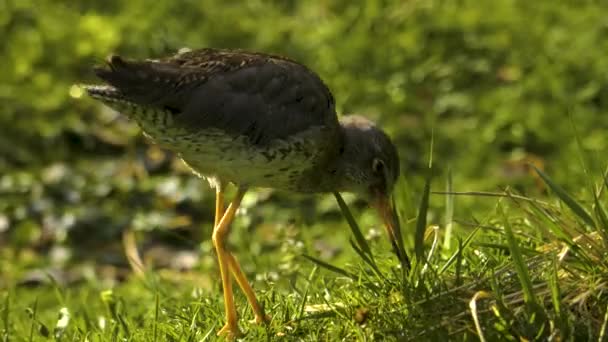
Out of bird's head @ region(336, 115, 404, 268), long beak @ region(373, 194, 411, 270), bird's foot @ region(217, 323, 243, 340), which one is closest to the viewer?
bird's foot @ region(217, 323, 243, 340)

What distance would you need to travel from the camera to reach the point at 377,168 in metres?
5.46

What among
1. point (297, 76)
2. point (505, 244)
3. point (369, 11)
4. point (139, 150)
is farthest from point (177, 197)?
point (505, 244)

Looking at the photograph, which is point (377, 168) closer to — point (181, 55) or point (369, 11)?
point (181, 55)

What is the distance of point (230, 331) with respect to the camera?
4.41m

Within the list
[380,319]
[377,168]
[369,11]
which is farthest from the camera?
[369,11]

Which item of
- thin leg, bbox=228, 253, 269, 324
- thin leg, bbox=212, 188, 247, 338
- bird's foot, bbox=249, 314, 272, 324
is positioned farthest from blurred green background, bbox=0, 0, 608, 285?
bird's foot, bbox=249, 314, 272, 324

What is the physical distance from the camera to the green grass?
3.91 metres

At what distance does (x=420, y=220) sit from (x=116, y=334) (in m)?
1.32

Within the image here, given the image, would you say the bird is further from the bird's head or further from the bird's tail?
the bird's head

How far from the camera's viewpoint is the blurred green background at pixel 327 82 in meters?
7.62

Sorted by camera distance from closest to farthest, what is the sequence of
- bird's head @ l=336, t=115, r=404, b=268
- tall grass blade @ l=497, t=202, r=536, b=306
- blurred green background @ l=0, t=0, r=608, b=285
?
tall grass blade @ l=497, t=202, r=536, b=306
bird's head @ l=336, t=115, r=404, b=268
blurred green background @ l=0, t=0, r=608, b=285

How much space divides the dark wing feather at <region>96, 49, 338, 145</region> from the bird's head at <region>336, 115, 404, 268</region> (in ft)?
1.18

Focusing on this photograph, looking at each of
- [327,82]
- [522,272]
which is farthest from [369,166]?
[327,82]

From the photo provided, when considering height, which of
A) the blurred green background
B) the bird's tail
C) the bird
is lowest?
the blurred green background
